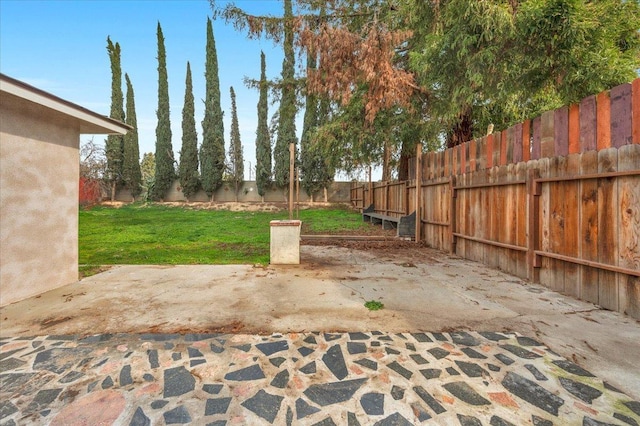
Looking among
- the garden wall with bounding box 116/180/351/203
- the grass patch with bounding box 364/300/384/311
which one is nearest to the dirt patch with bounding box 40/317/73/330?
the grass patch with bounding box 364/300/384/311

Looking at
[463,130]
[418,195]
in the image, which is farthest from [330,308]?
[463,130]

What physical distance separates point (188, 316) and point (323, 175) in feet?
59.5

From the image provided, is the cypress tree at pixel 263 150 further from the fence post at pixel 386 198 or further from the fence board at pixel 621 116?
the fence board at pixel 621 116

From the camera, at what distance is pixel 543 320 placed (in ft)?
8.97

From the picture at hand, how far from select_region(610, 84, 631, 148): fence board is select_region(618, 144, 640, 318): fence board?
10cm

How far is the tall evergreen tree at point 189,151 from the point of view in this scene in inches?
844

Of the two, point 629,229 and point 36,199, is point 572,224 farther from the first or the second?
point 36,199

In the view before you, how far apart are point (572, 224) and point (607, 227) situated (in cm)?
39

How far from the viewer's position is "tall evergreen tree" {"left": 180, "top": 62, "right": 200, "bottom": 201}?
21.4 meters

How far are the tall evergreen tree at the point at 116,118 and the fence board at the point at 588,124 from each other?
26347 millimetres

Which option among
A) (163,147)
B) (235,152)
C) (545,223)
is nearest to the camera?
(545,223)

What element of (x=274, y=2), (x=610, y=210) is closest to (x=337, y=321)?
(x=610, y=210)

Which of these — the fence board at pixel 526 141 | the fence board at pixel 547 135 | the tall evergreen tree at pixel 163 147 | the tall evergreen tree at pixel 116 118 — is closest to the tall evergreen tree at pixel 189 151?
the tall evergreen tree at pixel 163 147

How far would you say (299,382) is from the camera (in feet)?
5.98
